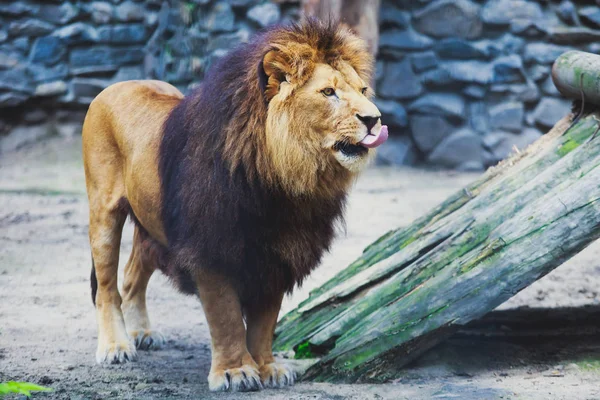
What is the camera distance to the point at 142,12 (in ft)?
34.7

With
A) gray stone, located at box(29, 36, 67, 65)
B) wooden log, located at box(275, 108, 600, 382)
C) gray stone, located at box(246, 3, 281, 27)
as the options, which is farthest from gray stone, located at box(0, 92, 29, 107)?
A: wooden log, located at box(275, 108, 600, 382)

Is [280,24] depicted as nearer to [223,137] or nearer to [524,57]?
[223,137]

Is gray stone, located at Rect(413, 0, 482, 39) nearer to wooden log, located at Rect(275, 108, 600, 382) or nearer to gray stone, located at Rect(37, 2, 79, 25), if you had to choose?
gray stone, located at Rect(37, 2, 79, 25)

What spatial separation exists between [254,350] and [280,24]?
59.9 inches

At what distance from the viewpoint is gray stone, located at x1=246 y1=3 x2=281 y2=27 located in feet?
30.6

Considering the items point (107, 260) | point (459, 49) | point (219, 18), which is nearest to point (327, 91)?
point (107, 260)

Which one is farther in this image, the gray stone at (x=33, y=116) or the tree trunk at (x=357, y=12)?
the gray stone at (x=33, y=116)

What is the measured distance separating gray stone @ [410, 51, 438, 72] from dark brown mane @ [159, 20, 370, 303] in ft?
20.5

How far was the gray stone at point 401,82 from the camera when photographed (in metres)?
9.83

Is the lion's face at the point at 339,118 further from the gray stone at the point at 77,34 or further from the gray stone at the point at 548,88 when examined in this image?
the gray stone at the point at 77,34

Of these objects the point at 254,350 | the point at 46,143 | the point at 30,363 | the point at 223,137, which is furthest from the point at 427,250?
the point at 46,143

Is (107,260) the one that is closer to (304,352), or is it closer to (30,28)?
(304,352)

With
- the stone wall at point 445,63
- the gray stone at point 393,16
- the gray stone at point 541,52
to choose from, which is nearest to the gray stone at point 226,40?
the stone wall at point 445,63

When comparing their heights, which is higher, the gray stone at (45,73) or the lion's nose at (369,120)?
the lion's nose at (369,120)
